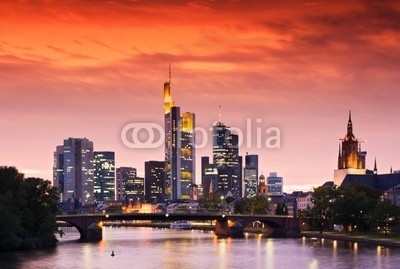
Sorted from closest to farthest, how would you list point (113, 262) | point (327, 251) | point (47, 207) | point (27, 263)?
1. point (27, 263)
2. point (113, 262)
3. point (327, 251)
4. point (47, 207)

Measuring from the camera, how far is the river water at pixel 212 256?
10825 centimetres

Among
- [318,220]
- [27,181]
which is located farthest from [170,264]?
[318,220]

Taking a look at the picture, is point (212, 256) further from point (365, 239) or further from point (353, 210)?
point (353, 210)

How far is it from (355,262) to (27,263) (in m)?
40.2

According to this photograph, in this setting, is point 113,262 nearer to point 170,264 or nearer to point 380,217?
point 170,264

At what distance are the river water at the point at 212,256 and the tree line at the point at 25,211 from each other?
102 inches

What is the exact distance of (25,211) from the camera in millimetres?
133000

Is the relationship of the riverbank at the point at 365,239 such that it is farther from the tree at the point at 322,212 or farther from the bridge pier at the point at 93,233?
the bridge pier at the point at 93,233

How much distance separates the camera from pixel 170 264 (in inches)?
4348

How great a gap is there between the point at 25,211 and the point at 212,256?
2999 centimetres

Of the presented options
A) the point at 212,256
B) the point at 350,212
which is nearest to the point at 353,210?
the point at 350,212

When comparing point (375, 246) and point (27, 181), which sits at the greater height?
point (27, 181)

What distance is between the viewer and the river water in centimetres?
10825

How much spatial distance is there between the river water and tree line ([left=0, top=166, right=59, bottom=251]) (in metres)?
2.59
